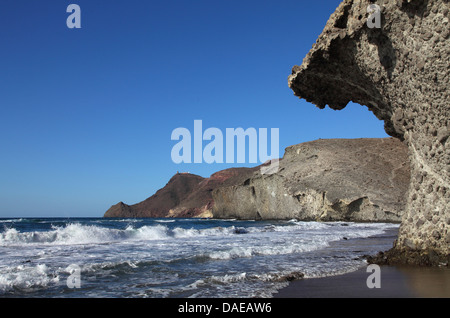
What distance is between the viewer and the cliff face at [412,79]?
219 inches

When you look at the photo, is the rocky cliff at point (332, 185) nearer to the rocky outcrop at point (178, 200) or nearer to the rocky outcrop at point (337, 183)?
the rocky outcrop at point (337, 183)

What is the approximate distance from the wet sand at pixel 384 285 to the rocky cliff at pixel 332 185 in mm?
34357

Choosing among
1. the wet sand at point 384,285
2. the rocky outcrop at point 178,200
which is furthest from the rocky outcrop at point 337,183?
the rocky outcrop at point 178,200

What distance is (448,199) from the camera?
5852 millimetres

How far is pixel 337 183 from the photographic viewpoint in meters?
40.8

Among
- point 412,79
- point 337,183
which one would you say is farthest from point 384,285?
point 337,183

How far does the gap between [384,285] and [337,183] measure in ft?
123

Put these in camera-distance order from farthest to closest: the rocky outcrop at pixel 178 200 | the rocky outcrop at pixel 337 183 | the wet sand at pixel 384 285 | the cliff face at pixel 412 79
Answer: the rocky outcrop at pixel 178 200 < the rocky outcrop at pixel 337 183 < the cliff face at pixel 412 79 < the wet sand at pixel 384 285

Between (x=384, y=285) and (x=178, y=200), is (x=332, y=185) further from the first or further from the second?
(x=178, y=200)

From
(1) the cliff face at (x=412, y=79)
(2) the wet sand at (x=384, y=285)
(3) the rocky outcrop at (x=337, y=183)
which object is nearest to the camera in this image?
(2) the wet sand at (x=384, y=285)

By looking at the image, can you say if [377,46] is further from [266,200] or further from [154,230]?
[266,200]

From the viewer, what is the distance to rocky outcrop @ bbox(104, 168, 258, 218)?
129750mm

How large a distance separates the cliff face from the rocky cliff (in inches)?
1316

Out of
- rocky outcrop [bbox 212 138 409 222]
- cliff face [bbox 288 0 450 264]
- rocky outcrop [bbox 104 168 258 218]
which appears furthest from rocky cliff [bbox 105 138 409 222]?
rocky outcrop [bbox 104 168 258 218]
